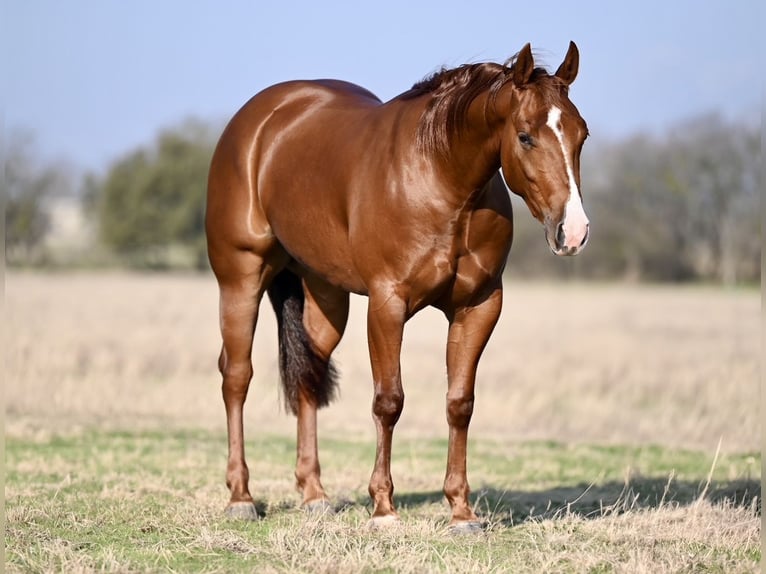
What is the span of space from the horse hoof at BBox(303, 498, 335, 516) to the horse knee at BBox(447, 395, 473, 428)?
3.78 ft

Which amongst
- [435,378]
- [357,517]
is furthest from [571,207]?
[435,378]

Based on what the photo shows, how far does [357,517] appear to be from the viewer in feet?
20.9

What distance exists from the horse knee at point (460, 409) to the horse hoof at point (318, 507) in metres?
1.15

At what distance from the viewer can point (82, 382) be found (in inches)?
535

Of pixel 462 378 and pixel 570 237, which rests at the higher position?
pixel 570 237

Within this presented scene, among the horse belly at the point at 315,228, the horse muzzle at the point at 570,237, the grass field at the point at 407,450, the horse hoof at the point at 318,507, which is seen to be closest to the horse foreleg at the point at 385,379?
the grass field at the point at 407,450

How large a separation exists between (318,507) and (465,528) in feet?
4.22

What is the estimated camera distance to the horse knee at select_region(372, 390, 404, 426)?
19.1ft

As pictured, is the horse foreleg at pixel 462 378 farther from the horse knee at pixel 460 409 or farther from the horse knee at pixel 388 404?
the horse knee at pixel 388 404

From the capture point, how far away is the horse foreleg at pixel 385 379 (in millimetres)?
5695

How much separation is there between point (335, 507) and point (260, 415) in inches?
258

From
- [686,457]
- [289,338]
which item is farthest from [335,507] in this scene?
[686,457]

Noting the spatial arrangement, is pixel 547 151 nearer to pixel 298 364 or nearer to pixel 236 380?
pixel 298 364

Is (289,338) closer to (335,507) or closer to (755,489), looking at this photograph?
(335,507)
